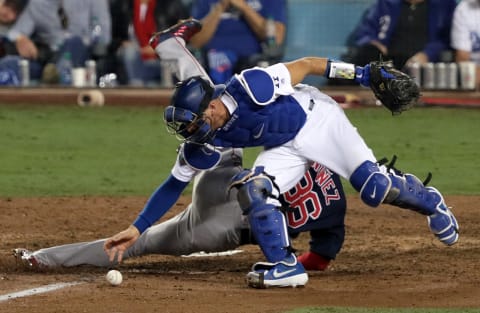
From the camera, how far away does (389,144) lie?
12250 millimetres

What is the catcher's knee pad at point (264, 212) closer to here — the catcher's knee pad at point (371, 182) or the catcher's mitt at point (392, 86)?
the catcher's knee pad at point (371, 182)

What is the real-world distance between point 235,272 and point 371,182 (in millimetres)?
1046

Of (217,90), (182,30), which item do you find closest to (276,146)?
(217,90)

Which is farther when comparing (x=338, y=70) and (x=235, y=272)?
(x=235, y=272)

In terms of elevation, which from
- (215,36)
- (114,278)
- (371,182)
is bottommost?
(215,36)

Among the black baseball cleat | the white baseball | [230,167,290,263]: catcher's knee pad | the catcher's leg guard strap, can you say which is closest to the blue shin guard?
the catcher's leg guard strap

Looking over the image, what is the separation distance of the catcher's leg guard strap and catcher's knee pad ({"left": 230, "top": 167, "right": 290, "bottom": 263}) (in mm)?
488

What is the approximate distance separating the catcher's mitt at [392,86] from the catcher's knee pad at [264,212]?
904 mm

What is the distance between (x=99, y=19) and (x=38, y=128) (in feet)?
8.12

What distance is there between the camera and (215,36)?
15.0 meters

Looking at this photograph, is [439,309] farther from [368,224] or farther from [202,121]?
[368,224]

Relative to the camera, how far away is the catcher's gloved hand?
6.75 m

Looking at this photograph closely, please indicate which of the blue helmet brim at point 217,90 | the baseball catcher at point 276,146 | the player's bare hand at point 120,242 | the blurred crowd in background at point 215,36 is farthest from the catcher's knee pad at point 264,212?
the blurred crowd in background at point 215,36

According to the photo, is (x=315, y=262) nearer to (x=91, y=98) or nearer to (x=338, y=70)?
(x=338, y=70)
